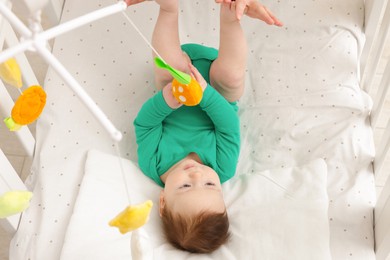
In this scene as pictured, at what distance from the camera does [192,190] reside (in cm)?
107

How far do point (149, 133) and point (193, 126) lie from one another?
0.35 ft

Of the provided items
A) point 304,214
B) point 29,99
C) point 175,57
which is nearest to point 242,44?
point 175,57

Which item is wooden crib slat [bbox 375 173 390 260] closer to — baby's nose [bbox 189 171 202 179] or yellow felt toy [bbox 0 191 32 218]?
baby's nose [bbox 189 171 202 179]

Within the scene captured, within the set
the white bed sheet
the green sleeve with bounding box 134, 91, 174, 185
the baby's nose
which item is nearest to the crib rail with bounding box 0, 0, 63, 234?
the white bed sheet

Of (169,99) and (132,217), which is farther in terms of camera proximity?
(169,99)

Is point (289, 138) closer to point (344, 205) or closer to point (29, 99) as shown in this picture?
point (344, 205)

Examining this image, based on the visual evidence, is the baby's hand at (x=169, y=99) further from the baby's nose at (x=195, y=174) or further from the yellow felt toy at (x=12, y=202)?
the yellow felt toy at (x=12, y=202)

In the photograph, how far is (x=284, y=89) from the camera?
4.26 ft

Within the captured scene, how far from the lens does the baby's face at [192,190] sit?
1047 mm

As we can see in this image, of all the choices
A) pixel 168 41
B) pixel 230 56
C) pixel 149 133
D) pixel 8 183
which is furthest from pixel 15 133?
pixel 230 56

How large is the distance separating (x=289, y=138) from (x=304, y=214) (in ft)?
0.71

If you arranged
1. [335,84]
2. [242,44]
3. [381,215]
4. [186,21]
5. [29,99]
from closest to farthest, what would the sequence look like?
[29,99] < [381,215] < [242,44] < [335,84] < [186,21]

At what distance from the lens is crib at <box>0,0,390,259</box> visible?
1.06 meters

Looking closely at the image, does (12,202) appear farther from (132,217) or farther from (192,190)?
(192,190)
